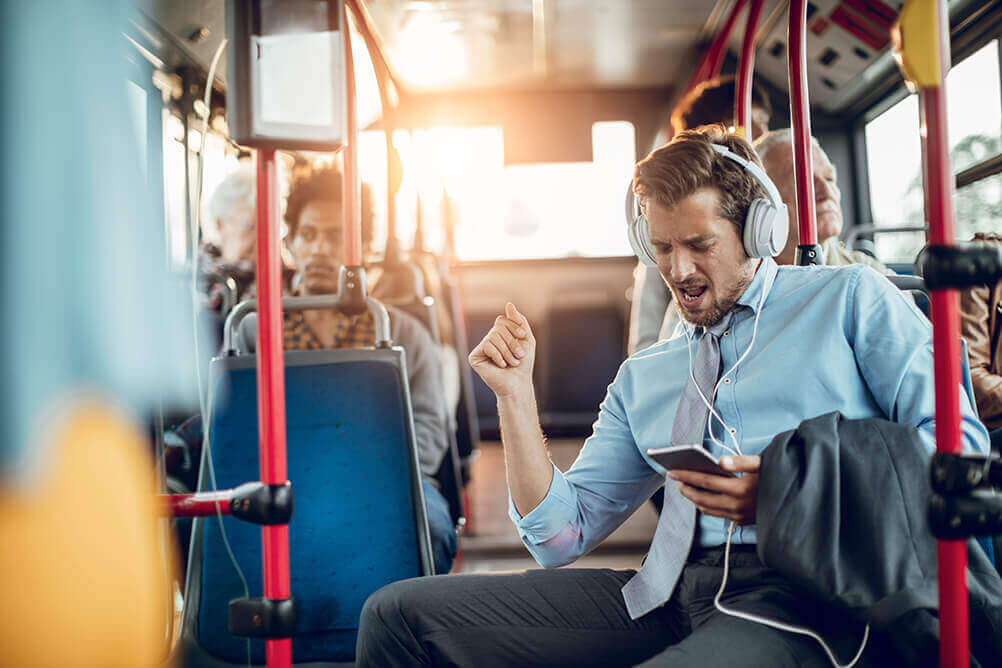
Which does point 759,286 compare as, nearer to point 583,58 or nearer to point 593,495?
point 593,495

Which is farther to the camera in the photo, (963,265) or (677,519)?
(677,519)

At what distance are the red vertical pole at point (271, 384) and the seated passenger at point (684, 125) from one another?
1.55m

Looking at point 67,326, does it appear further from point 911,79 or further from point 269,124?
point 911,79

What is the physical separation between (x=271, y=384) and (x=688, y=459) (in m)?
0.54

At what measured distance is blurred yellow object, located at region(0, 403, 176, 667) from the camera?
1.06 m

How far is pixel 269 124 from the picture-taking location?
966 mm

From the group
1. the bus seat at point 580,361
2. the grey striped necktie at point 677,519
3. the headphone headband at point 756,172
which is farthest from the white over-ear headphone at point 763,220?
the bus seat at point 580,361

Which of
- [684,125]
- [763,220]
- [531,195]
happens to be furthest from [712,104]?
[531,195]

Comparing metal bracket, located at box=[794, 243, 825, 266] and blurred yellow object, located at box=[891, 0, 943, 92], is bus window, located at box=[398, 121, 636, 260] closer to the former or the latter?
metal bracket, located at box=[794, 243, 825, 266]

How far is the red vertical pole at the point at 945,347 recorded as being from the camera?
2.79ft

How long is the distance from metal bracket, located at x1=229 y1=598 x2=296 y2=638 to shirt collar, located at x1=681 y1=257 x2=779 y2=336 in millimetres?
849

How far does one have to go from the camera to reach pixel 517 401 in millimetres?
1367

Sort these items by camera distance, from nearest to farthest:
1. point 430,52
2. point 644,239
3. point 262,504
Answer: point 262,504 → point 644,239 → point 430,52

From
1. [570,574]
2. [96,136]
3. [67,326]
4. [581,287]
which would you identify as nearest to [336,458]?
[570,574]
